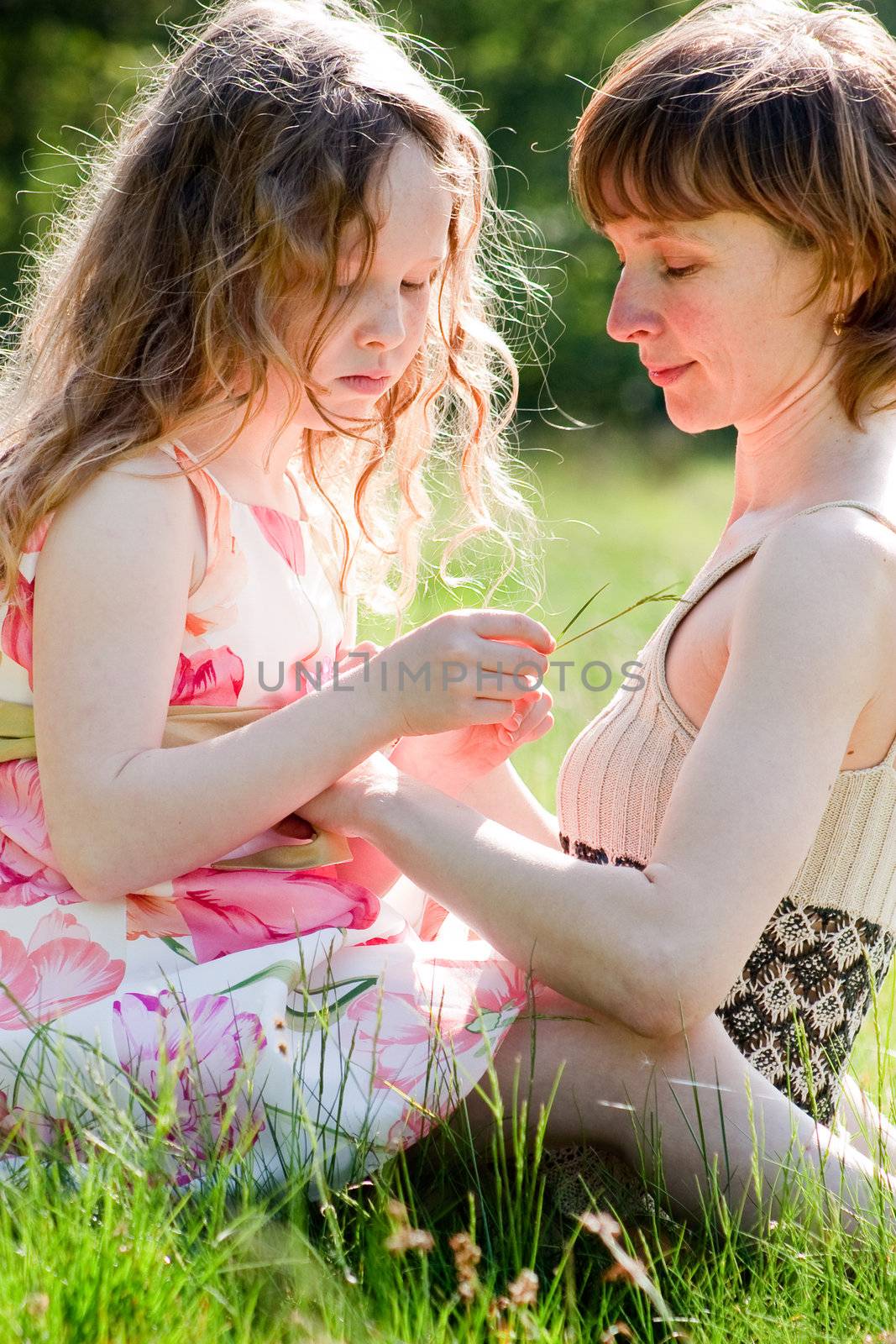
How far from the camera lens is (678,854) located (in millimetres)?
1686

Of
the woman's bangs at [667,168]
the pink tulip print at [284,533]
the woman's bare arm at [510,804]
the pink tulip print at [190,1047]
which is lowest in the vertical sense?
the pink tulip print at [190,1047]

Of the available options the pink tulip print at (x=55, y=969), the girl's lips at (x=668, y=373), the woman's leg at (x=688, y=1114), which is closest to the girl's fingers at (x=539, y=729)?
the woman's leg at (x=688, y=1114)

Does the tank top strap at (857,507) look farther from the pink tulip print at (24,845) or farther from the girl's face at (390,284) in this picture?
the pink tulip print at (24,845)

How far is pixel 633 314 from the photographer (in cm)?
207

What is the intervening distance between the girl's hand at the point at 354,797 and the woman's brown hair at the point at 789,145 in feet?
2.65

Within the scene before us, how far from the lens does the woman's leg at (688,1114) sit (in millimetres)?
1771

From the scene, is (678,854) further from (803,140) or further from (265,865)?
(803,140)

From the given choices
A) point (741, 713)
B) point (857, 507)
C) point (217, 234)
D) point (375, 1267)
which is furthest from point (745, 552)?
point (375, 1267)

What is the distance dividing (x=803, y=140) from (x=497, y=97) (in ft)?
65.9

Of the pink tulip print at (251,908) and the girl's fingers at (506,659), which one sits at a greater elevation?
the girl's fingers at (506,659)

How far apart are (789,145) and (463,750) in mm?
976

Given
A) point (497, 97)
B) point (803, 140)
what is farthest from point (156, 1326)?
point (497, 97)

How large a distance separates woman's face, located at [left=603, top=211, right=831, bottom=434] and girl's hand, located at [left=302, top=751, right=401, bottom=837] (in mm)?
665

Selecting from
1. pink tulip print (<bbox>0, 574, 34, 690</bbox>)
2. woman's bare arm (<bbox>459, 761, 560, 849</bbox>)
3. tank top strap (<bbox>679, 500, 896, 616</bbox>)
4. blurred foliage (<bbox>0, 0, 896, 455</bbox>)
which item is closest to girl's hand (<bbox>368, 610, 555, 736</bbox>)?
tank top strap (<bbox>679, 500, 896, 616</bbox>)
